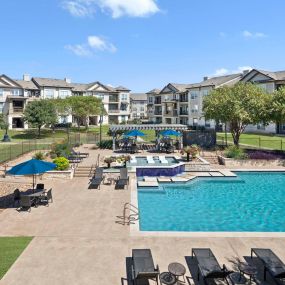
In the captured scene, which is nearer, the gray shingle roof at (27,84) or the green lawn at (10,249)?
the green lawn at (10,249)

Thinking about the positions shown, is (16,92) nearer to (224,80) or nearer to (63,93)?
(63,93)

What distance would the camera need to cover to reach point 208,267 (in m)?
9.28

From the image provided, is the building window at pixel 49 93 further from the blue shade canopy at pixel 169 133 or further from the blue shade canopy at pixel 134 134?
the blue shade canopy at pixel 169 133

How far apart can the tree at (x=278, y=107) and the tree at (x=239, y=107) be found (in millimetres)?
686

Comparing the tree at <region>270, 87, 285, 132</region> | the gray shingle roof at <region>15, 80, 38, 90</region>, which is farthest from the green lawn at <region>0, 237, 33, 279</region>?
the gray shingle roof at <region>15, 80, 38, 90</region>

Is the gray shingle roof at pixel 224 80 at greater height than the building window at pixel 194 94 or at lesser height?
greater

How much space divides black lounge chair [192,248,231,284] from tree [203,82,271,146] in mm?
25166

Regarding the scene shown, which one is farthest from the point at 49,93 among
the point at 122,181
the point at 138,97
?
the point at 122,181

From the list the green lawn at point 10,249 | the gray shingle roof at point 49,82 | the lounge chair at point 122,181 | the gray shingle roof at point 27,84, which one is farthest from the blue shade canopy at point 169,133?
the gray shingle roof at point 49,82

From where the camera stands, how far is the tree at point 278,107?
31166 mm

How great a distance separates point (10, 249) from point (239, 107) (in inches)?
1100

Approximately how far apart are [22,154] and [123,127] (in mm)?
11325

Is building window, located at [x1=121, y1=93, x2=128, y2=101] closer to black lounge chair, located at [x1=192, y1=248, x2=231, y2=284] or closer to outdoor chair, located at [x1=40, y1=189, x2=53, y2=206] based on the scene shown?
outdoor chair, located at [x1=40, y1=189, x2=53, y2=206]

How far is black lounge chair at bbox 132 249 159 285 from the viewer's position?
873cm
